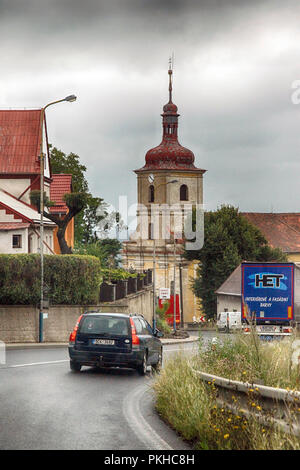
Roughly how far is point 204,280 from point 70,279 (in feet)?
148

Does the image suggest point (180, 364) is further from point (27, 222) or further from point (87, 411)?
point (27, 222)

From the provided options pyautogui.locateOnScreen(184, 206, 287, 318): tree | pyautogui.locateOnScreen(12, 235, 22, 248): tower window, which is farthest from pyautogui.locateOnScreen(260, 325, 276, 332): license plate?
pyautogui.locateOnScreen(184, 206, 287, 318): tree

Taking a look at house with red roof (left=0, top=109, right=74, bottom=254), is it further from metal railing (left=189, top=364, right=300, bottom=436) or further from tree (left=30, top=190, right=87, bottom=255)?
metal railing (left=189, top=364, right=300, bottom=436)

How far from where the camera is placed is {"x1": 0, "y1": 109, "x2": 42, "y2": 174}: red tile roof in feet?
189

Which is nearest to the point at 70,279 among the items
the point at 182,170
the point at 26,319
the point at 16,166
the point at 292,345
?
the point at 26,319

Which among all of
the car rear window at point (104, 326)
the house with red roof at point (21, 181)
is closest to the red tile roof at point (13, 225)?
the house with red roof at point (21, 181)

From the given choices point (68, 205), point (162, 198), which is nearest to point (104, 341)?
point (68, 205)

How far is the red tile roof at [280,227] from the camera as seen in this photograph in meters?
119

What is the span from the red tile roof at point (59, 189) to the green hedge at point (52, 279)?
20.3 m

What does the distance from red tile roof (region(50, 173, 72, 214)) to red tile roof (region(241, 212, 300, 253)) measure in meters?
56.5

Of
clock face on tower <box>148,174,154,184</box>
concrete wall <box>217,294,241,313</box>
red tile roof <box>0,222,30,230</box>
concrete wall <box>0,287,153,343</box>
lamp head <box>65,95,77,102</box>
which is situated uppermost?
clock face on tower <box>148,174,154,184</box>

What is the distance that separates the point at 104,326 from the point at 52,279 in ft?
67.1

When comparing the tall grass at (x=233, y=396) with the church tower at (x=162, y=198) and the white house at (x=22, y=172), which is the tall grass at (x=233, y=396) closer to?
the white house at (x=22, y=172)
